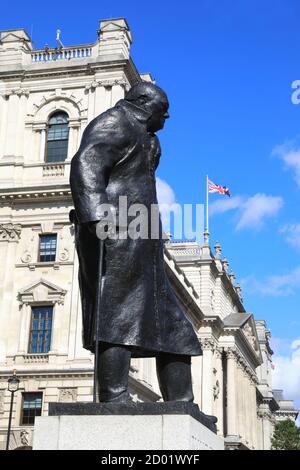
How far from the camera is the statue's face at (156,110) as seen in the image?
6996 millimetres

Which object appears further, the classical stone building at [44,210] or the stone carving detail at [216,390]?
the stone carving detail at [216,390]

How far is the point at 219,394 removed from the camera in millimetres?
67250

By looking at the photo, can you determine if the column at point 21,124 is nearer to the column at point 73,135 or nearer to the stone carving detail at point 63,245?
the column at point 73,135

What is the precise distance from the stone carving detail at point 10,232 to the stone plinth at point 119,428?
103ft

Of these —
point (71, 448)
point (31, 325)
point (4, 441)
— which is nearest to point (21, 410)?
point (4, 441)

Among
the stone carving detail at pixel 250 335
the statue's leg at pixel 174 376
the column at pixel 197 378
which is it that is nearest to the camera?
the statue's leg at pixel 174 376

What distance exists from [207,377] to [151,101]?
187 feet

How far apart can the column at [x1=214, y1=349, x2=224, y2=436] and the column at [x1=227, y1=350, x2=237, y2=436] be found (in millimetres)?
711

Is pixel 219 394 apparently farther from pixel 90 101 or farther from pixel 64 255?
pixel 90 101

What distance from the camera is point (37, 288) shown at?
35.6 m

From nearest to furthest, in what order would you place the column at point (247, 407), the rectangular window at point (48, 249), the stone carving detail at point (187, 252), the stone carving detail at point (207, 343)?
1. the rectangular window at point (48, 249)
2. the stone carving detail at point (207, 343)
3. the stone carving detail at point (187, 252)
4. the column at point (247, 407)

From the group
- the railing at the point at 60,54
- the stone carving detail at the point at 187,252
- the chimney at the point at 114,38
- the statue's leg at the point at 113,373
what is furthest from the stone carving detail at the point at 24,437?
the stone carving detail at the point at 187,252
